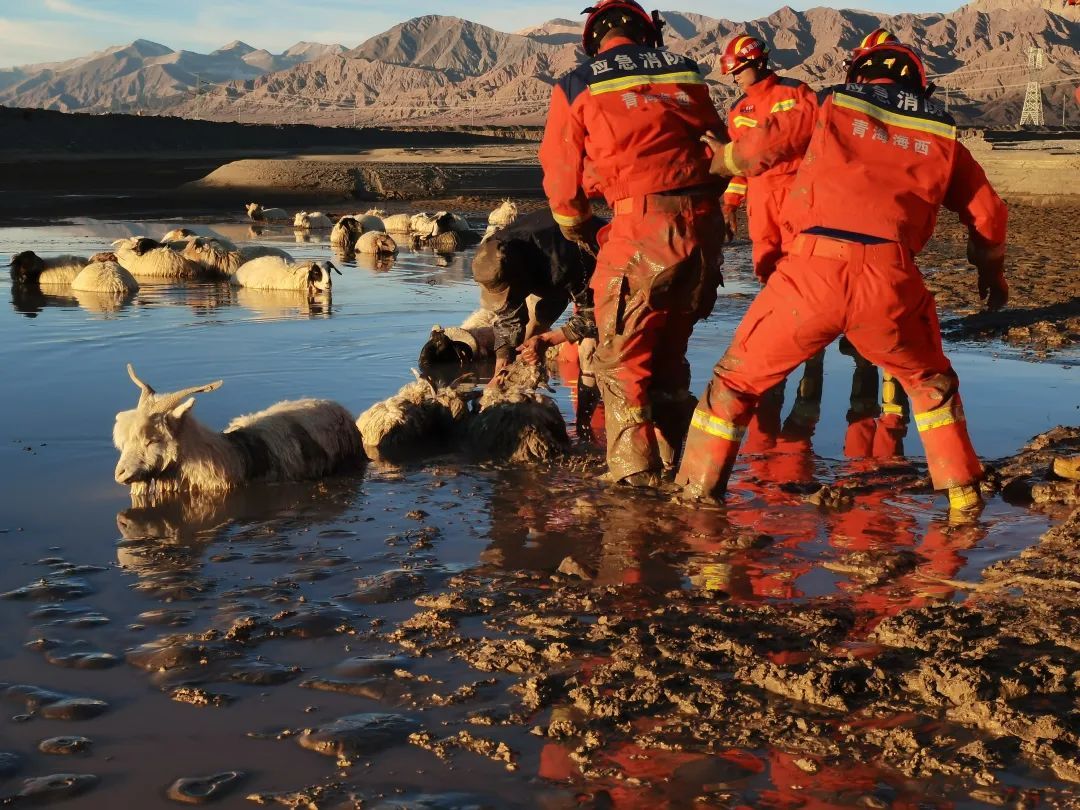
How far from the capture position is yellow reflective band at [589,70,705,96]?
20.8 feet

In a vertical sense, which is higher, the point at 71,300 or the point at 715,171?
the point at 715,171

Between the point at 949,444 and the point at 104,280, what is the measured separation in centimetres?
1173

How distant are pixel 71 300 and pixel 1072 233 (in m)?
14.6

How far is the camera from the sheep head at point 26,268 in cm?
1572

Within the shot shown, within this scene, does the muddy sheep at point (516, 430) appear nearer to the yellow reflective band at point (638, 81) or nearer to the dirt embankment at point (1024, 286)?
the yellow reflective band at point (638, 81)

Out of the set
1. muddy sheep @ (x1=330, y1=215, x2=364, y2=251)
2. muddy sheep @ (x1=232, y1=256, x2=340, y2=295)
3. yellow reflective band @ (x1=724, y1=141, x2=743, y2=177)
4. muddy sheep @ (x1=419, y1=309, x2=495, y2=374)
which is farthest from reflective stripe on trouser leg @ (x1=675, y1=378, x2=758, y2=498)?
muddy sheep @ (x1=330, y1=215, x2=364, y2=251)

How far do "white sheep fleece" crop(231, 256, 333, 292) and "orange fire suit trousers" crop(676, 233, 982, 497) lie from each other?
31.0 feet

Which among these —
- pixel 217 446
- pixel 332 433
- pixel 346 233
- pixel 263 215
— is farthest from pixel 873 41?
pixel 263 215

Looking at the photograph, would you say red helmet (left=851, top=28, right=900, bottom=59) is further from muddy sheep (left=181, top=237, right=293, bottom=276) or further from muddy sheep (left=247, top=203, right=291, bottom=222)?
muddy sheep (left=247, top=203, right=291, bottom=222)

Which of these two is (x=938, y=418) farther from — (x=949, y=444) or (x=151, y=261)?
(x=151, y=261)

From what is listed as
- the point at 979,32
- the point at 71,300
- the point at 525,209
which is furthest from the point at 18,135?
the point at 979,32

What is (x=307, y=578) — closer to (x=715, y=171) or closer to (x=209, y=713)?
(x=209, y=713)

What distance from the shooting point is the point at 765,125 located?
605 centimetres

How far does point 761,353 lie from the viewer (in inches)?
232
